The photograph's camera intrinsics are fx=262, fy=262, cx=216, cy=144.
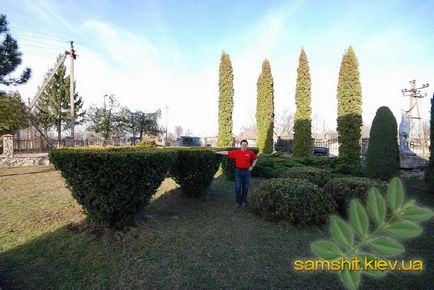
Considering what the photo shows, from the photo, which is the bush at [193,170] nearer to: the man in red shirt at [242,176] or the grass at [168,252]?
the grass at [168,252]

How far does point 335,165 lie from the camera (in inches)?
457

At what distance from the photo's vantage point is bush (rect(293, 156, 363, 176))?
10836 millimetres

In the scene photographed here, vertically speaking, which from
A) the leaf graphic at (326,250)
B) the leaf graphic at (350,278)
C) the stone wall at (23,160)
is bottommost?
the stone wall at (23,160)

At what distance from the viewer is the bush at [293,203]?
558cm

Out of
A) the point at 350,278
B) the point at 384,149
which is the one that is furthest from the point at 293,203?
the point at 384,149

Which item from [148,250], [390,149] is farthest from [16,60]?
[390,149]

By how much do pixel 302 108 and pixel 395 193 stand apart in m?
20.0

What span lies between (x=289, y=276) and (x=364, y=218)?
3977 mm

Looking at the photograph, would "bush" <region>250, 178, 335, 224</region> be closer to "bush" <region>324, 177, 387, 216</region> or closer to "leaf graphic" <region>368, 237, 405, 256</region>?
"bush" <region>324, 177, 387, 216</region>

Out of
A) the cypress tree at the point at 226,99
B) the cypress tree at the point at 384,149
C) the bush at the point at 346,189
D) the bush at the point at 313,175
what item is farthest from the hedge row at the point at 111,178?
the cypress tree at the point at 226,99

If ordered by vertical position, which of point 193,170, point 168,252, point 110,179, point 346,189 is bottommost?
point 168,252

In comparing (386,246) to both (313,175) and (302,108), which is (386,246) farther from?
(302,108)

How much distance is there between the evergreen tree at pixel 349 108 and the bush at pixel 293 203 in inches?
430

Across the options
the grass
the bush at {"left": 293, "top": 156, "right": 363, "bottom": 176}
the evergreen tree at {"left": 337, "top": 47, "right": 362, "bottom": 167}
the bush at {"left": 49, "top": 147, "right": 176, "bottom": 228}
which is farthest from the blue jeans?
the evergreen tree at {"left": 337, "top": 47, "right": 362, "bottom": 167}
